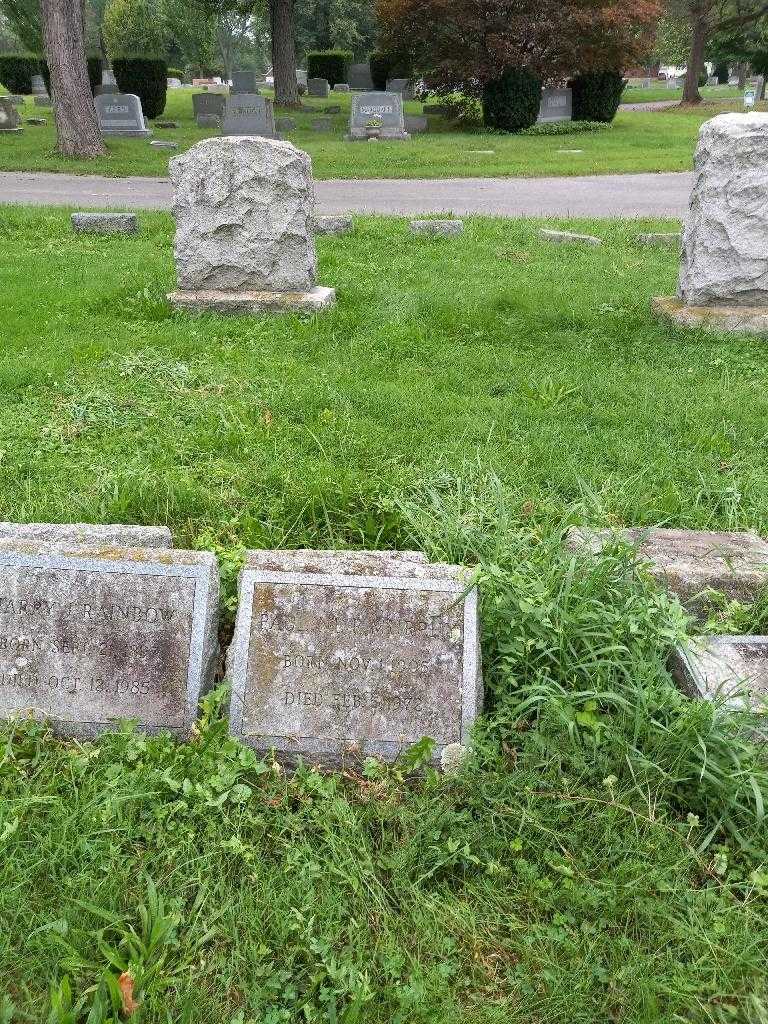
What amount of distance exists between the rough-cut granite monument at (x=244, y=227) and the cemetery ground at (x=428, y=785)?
7.59 feet

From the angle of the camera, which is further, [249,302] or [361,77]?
[361,77]

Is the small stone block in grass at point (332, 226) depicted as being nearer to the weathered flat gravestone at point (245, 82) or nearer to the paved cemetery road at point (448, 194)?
the paved cemetery road at point (448, 194)

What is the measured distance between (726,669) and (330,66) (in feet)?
140

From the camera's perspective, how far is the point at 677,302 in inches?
281

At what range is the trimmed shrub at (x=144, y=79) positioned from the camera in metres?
28.6

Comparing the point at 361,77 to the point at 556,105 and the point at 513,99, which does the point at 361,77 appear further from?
the point at 513,99

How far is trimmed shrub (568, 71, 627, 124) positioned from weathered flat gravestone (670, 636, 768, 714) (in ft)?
87.4

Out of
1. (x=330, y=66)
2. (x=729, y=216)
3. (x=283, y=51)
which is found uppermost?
(x=283, y=51)

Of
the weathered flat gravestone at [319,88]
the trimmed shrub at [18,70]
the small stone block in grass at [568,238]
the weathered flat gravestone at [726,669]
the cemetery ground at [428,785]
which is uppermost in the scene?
the trimmed shrub at [18,70]

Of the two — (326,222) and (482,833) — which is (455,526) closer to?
(482,833)

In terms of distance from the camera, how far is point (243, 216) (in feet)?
23.9

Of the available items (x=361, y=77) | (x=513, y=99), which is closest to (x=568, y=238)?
(x=513, y=99)

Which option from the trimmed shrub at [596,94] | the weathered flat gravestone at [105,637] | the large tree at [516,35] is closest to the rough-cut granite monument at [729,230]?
the weathered flat gravestone at [105,637]

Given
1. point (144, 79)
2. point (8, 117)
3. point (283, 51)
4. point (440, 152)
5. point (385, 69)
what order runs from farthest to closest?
point (385, 69) < point (144, 79) < point (283, 51) < point (8, 117) < point (440, 152)
